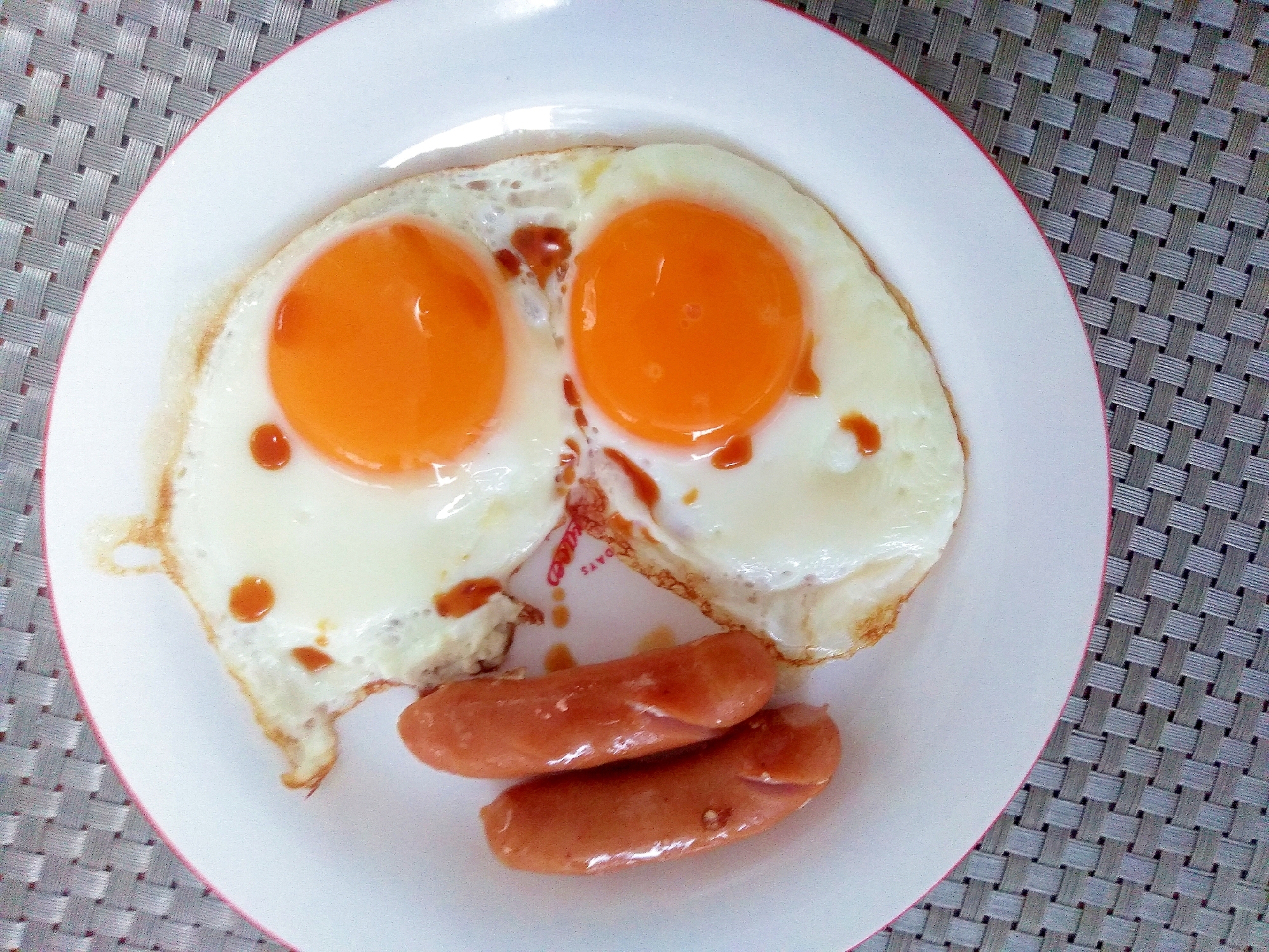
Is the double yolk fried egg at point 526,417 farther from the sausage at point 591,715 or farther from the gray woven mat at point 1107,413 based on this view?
the gray woven mat at point 1107,413

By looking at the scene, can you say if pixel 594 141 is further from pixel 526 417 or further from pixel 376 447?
pixel 376 447

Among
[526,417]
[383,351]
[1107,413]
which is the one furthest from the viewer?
[1107,413]

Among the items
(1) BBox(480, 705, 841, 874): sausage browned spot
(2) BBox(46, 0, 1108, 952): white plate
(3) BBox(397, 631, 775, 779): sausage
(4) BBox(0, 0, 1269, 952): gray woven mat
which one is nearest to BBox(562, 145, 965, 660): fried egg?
(2) BBox(46, 0, 1108, 952): white plate

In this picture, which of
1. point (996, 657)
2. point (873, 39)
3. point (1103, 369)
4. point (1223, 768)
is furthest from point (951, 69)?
point (1223, 768)

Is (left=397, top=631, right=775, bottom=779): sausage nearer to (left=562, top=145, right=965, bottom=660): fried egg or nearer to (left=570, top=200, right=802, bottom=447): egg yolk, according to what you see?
(left=562, top=145, right=965, bottom=660): fried egg

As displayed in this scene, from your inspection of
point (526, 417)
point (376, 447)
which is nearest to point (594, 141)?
point (526, 417)

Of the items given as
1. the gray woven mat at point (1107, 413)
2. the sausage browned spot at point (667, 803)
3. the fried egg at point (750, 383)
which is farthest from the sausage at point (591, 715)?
the gray woven mat at point (1107, 413)
